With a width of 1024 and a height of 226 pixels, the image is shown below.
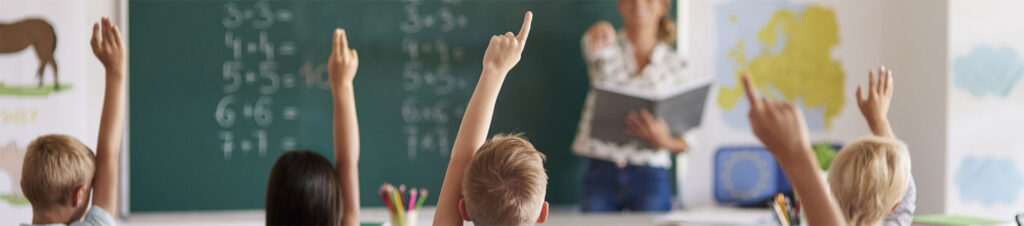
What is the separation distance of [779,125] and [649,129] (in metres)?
2.34

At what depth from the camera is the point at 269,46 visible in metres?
3.04

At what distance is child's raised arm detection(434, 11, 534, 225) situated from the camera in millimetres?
1046

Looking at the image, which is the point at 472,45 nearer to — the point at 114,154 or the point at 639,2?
the point at 639,2

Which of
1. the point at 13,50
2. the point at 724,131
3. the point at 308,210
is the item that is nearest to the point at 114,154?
the point at 308,210

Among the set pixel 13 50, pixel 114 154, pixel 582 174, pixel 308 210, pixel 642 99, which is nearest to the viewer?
pixel 308 210

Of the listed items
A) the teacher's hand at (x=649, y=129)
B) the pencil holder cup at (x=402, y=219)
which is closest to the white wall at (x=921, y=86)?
the teacher's hand at (x=649, y=129)

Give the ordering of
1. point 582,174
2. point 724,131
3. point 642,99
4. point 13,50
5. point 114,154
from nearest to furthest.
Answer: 1. point 114,154
2. point 13,50
3. point 642,99
4. point 582,174
5. point 724,131

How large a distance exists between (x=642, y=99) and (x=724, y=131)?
2.41 feet

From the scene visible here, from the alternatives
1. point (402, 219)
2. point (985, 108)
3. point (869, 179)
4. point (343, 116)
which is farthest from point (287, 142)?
point (985, 108)

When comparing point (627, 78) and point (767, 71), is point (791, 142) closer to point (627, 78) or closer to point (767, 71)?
point (627, 78)

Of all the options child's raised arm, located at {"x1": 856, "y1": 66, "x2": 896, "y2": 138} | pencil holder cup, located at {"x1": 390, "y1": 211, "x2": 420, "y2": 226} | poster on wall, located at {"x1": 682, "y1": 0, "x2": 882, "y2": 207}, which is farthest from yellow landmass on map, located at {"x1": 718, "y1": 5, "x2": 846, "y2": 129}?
child's raised arm, located at {"x1": 856, "y1": 66, "x2": 896, "y2": 138}

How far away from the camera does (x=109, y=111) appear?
1.12 m

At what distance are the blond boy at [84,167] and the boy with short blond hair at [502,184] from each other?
563 mm

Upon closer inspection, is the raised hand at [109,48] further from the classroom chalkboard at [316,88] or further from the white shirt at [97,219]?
the classroom chalkboard at [316,88]
